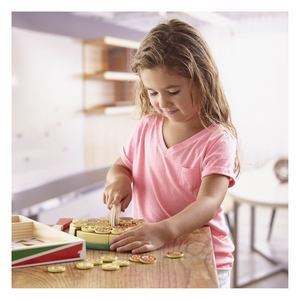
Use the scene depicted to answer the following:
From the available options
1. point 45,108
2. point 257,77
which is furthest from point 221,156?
point 257,77

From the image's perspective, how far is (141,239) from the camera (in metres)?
0.75

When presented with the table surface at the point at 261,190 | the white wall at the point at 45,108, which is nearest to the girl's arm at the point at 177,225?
the table surface at the point at 261,190

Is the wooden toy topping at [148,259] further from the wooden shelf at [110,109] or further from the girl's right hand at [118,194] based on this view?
the wooden shelf at [110,109]

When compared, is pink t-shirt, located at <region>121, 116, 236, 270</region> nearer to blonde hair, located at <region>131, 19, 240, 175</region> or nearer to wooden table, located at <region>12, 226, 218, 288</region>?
blonde hair, located at <region>131, 19, 240, 175</region>

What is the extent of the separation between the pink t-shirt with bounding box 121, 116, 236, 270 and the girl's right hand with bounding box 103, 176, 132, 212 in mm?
90

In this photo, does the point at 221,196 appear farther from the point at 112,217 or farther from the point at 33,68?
the point at 33,68

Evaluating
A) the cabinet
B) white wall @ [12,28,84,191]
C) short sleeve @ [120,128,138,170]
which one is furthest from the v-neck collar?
the cabinet

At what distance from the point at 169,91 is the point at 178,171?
230mm

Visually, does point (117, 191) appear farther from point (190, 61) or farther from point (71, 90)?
point (71, 90)

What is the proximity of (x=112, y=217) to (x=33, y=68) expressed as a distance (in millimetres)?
2067

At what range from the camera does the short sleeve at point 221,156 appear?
0.91m

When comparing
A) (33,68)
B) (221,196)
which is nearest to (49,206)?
(33,68)
